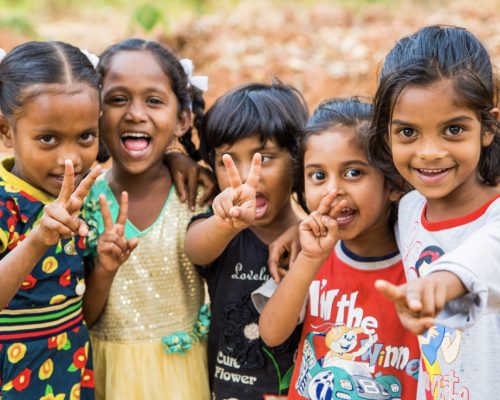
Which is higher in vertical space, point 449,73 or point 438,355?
point 449,73

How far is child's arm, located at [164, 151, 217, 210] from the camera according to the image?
2.64 m

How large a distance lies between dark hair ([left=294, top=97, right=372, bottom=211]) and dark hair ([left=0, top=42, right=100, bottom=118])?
0.77 metres

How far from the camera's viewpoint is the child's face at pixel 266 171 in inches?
98.0

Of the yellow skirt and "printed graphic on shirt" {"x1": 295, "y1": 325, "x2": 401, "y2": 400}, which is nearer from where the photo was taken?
"printed graphic on shirt" {"x1": 295, "y1": 325, "x2": 401, "y2": 400}

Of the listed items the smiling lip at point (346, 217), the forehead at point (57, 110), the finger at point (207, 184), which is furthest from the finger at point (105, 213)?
the smiling lip at point (346, 217)

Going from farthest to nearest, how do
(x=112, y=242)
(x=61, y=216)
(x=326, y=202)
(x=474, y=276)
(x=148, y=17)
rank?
(x=148, y=17) → (x=112, y=242) → (x=326, y=202) → (x=61, y=216) → (x=474, y=276)

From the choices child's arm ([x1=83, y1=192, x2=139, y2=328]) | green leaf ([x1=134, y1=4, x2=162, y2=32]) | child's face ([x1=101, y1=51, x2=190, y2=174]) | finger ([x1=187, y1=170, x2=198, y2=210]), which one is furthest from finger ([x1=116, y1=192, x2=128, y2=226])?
green leaf ([x1=134, y1=4, x2=162, y2=32])

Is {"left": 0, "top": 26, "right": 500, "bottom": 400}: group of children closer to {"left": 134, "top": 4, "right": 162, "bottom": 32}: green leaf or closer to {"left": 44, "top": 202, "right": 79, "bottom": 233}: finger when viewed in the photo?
{"left": 44, "top": 202, "right": 79, "bottom": 233}: finger

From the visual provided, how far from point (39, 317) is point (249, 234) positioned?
2.73ft

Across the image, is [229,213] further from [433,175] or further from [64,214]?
[433,175]

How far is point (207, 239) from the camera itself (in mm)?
2312

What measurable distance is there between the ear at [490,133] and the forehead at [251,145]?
86 centimetres

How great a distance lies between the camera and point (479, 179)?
6.33ft

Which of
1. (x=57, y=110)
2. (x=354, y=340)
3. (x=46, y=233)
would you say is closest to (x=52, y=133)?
(x=57, y=110)
